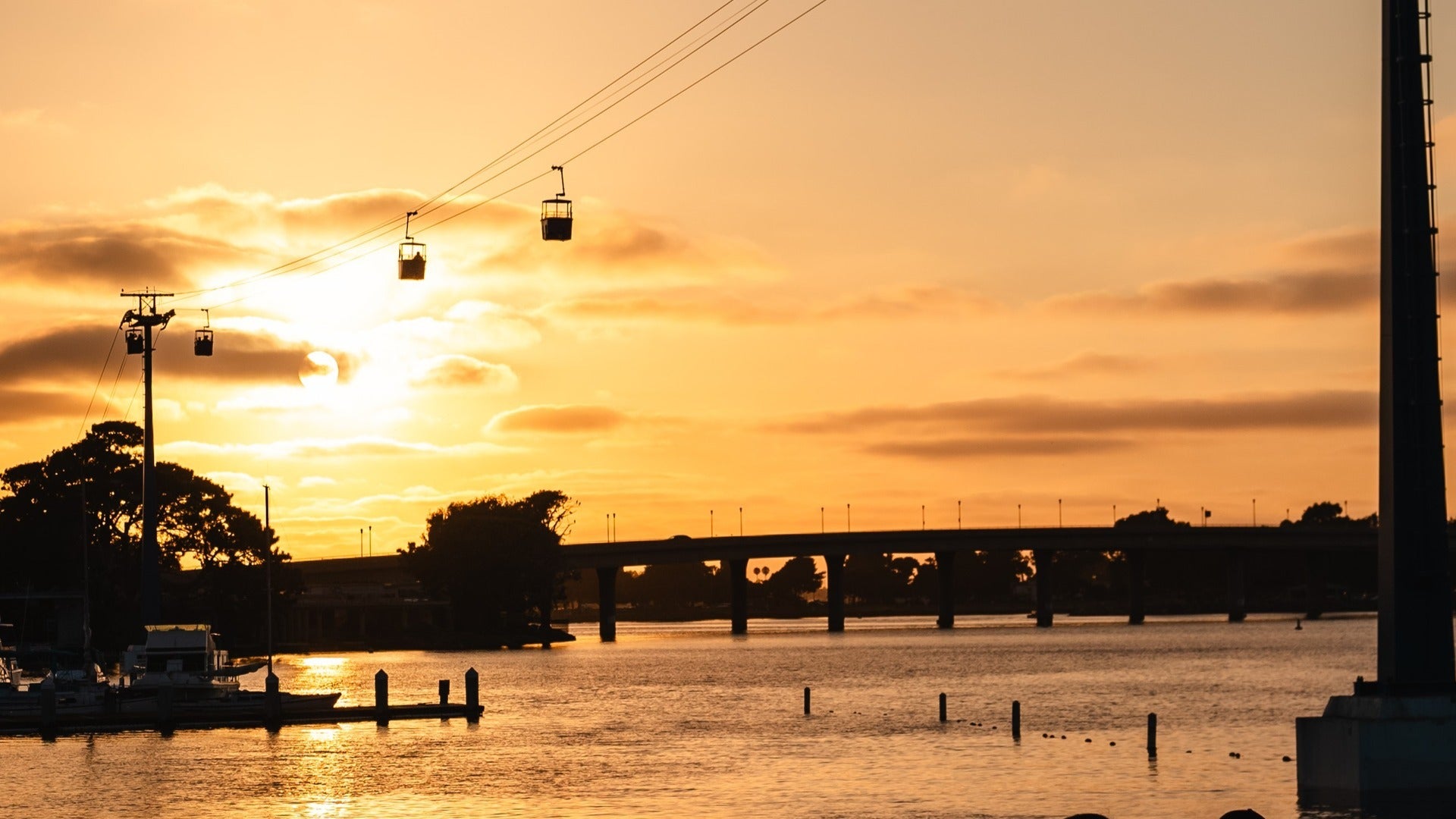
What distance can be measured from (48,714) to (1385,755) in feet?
192

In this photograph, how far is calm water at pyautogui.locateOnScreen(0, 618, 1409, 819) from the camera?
53469 millimetres

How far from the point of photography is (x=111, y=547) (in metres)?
161

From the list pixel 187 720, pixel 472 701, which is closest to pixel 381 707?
pixel 472 701

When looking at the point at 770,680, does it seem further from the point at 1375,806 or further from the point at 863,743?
the point at 1375,806

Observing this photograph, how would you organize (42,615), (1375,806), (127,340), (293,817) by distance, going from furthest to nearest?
(42,615) → (127,340) → (293,817) → (1375,806)

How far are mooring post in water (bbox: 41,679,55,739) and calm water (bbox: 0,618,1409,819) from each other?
0.64 metres

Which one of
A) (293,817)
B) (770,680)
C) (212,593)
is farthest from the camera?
(212,593)

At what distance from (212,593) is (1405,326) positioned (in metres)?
144

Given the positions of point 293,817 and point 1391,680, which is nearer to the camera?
point 1391,680

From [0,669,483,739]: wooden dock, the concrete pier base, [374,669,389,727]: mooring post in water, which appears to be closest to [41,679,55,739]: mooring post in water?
[0,669,483,739]: wooden dock

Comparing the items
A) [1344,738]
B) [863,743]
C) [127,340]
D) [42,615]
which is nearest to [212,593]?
[42,615]

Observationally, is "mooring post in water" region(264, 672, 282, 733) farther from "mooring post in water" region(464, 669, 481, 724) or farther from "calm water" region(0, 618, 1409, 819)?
"mooring post in water" region(464, 669, 481, 724)

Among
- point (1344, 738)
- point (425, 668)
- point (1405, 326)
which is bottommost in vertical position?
point (425, 668)

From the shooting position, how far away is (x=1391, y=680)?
132ft
